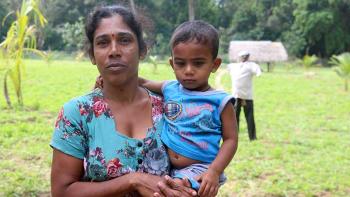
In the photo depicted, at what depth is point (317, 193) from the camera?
5.56 meters

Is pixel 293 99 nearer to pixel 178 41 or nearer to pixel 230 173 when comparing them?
pixel 230 173

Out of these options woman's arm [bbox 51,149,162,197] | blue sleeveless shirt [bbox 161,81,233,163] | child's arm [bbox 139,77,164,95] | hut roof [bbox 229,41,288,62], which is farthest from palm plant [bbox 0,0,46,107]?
hut roof [bbox 229,41,288,62]

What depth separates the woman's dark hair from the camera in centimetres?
180

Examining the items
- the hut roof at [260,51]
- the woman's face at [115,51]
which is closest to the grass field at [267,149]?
the woman's face at [115,51]

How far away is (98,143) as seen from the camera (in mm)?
1729

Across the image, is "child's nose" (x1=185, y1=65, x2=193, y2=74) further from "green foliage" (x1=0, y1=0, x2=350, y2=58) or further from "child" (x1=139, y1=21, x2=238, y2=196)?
"green foliage" (x1=0, y1=0, x2=350, y2=58)

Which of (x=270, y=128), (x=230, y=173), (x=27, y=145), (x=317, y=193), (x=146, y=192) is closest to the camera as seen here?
(x=146, y=192)

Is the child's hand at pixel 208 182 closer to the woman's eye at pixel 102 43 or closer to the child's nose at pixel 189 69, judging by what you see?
the child's nose at pixel 189 69

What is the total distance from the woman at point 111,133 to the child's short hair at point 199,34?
186 mm

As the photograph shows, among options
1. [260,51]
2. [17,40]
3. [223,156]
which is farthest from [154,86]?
[260,51]

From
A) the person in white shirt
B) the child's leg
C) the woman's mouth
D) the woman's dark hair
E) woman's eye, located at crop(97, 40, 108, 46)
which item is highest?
→ the woman's dark hair

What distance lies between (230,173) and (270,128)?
3707 mm

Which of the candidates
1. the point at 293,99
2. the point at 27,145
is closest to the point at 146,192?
the point at 27,145

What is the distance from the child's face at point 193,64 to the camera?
195 centimetres
